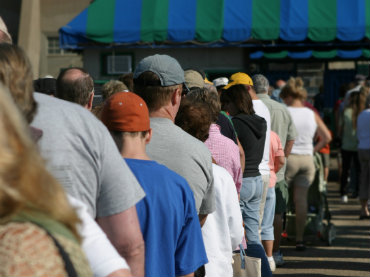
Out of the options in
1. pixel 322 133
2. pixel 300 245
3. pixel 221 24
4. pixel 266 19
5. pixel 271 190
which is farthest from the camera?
pixel 221 24

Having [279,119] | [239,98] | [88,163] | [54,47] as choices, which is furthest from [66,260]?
[54,47]

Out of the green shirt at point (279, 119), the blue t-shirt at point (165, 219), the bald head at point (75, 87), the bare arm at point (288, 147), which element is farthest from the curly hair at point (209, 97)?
the bare arm at point (288, 147)

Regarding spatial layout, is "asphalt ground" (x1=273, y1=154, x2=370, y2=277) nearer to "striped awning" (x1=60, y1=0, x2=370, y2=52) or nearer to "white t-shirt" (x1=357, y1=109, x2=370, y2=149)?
"white t-shirt" (x1=357, y1=109, x2=370, y2=149)

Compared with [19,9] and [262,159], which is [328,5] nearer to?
[262,159]

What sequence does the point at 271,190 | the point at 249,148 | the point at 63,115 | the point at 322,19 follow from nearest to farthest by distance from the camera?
the point at 63,115 < the point at 249,148 < the point at 271,190 < the point at 322,19

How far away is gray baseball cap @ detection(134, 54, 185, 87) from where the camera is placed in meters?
3.94

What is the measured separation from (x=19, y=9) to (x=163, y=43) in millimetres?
14279

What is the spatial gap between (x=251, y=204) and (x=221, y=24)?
35.2 ft

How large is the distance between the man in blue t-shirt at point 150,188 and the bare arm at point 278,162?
4.69 metres

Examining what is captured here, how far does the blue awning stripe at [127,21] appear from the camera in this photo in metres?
17.7

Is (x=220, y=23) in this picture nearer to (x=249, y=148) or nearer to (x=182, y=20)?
(x=182, y=20)

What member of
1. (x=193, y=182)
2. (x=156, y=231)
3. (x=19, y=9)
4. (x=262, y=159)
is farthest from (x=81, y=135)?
(x=19, y=9)

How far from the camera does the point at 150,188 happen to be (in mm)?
3301

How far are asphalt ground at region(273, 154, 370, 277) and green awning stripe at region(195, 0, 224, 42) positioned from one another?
6.44m
